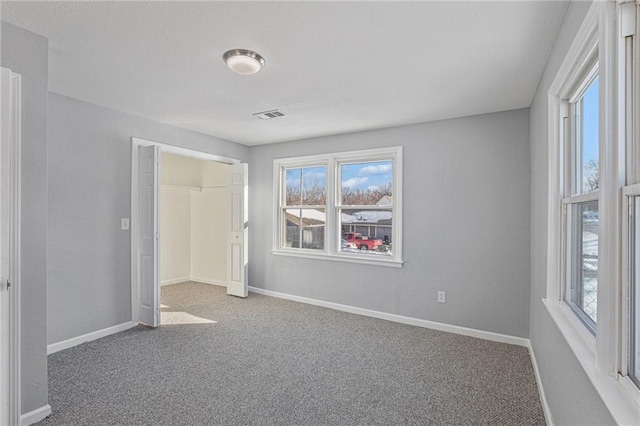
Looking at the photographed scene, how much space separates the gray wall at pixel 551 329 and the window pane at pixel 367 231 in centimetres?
160

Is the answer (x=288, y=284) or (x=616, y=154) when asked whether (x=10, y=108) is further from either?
(x=288, y=284)

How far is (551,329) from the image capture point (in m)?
2.06

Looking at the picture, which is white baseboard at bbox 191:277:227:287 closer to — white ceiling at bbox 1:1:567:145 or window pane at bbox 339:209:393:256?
window pane at bbox 339:209:393:256

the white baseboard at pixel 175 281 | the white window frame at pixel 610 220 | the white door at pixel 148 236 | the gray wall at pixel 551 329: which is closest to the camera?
the white window frame at pixel 610 220

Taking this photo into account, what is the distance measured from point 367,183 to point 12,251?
3.51m

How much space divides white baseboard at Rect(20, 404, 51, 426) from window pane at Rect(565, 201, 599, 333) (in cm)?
317

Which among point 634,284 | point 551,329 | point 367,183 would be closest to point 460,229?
point 367,183

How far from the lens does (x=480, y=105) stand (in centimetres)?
323

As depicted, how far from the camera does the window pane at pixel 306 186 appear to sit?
4707 mm

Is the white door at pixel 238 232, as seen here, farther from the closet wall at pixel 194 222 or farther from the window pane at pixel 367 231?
the window pane at pixel 367 231

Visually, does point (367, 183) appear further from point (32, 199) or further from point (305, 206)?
point (32, 199)

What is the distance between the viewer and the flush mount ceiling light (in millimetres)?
2207

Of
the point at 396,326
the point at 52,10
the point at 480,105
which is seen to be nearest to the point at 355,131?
the point at 480,105

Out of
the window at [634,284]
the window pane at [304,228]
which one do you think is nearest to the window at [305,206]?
the window pane at [304,228]
